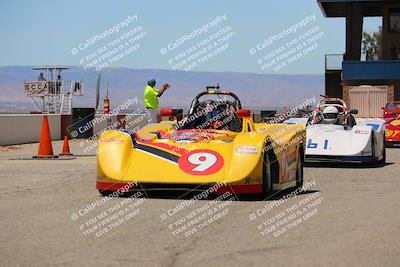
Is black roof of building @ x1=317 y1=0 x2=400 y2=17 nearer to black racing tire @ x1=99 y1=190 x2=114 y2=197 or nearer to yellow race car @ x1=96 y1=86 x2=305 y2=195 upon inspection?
yellow race car @ x1=96 y1=86 x2=305 y2=195

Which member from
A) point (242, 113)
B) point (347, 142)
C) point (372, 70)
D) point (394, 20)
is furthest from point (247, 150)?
point (394, 20)

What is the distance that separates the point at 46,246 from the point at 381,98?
42.9m

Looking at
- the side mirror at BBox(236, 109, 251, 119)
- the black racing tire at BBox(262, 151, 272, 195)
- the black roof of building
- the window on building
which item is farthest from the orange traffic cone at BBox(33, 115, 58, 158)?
the window on building

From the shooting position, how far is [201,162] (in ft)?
31.0

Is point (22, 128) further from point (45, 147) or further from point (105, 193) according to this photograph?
point (105, 193)

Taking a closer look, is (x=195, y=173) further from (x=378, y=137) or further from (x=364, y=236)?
(x=378, y=137)

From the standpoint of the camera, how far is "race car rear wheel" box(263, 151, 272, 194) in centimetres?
946

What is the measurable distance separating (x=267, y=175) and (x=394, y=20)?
148 feet

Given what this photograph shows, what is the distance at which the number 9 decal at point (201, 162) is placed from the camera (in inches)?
366

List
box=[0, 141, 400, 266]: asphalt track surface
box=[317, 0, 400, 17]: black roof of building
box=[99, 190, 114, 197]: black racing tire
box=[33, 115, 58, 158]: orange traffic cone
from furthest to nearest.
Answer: box=[317, 0, 400, 17]: black roof of building, box=[33, 115, 58, 158]: orange traffic cone, box=[99, 190, 114, 197]: black racing tire, box=[0, 141, 400, 266]: asphalt track surface

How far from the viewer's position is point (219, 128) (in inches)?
457

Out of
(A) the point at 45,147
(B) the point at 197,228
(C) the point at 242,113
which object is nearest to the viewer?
(B) the point at 197,228

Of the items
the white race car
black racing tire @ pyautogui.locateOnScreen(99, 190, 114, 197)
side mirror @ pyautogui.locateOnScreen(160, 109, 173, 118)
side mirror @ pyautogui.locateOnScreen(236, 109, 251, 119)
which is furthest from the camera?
the white race car

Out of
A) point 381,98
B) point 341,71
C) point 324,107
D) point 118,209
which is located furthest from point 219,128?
point 341,71
